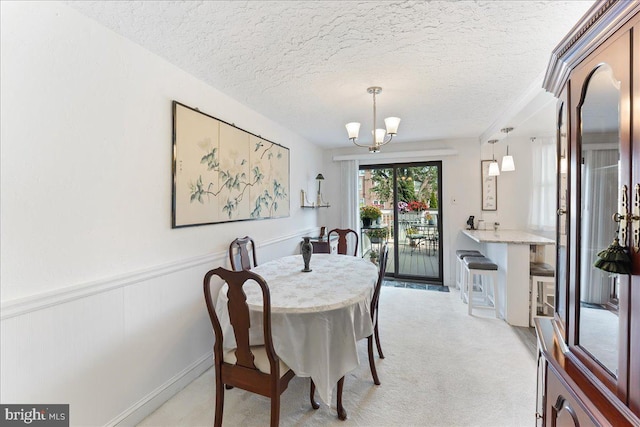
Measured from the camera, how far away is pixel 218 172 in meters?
2.47

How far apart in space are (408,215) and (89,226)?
173 inches

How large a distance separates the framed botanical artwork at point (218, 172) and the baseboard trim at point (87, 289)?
0.31 m

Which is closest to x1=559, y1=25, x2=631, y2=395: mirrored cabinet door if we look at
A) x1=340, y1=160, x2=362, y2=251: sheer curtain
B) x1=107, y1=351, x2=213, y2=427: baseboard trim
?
x1=107, y1=351, x2=213, y2=427: baseboard trim

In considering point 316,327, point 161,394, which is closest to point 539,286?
point 316,327

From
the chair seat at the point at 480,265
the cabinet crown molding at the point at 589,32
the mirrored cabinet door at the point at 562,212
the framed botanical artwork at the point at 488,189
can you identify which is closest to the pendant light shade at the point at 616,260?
the mirrored cabinet door at the point at 562,212

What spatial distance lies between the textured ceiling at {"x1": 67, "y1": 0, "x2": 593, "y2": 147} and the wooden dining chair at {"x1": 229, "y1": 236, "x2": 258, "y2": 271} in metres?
1.37

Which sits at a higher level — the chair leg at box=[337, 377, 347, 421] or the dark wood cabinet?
the dark wood cabinet

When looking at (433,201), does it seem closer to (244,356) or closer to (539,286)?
(539,286)

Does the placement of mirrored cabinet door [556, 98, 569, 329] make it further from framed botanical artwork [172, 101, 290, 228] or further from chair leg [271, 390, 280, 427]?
framed botanical artwork [172, 101, 290, 228]


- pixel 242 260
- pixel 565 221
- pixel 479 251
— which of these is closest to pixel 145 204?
pixel 242 260

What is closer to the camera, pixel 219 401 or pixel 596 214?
pixel 596 214

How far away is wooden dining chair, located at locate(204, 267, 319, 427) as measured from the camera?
1456 mm

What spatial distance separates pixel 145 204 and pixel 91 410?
118cm

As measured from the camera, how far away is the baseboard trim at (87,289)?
125 centimetres
